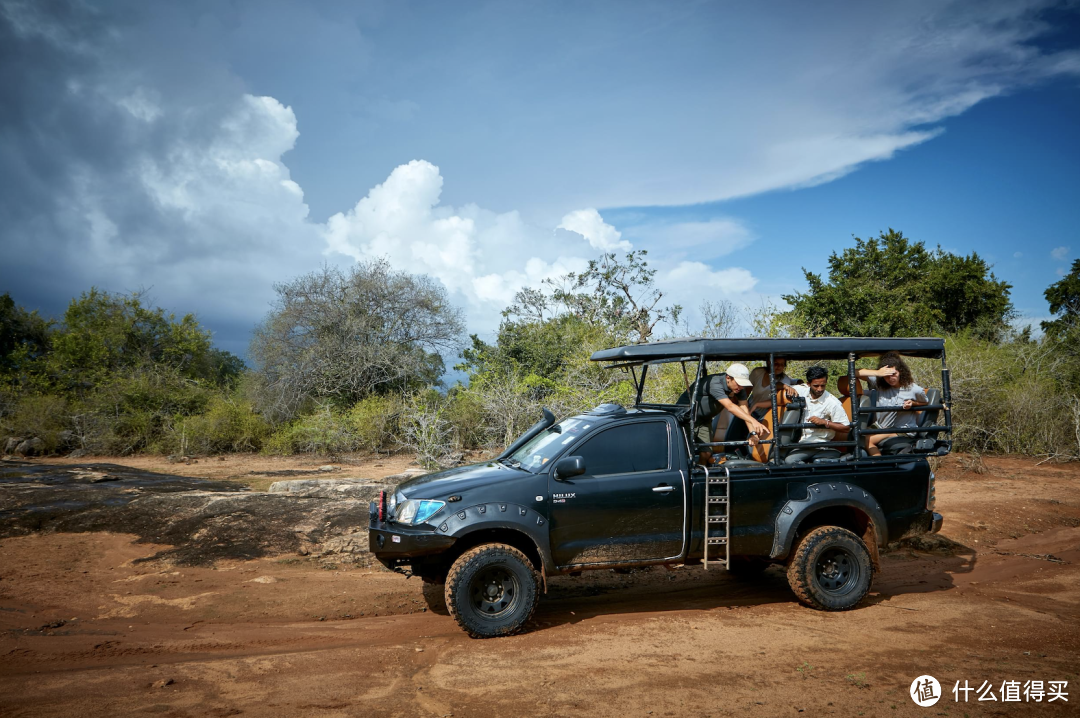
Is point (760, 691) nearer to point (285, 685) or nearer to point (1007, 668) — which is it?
point (1007, 668)

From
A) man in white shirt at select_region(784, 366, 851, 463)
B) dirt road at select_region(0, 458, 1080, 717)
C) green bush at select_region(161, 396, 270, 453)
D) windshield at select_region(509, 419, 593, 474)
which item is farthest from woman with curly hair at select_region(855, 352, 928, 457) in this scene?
green bush at select_region(161, 396, 270, 453)

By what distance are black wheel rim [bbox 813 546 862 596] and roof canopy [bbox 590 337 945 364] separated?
6.01 ft

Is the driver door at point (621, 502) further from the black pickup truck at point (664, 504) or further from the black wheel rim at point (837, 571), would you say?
the black wheel rim at point (837, 571)

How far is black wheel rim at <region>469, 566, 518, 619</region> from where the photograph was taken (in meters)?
5.23

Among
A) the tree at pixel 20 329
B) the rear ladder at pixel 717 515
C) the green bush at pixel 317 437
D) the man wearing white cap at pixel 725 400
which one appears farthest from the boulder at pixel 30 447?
the rear ladder at pixel 717 515

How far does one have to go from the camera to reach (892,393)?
6.88 metres

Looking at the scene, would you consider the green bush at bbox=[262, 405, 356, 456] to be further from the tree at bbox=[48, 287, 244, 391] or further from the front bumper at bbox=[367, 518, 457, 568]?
the front bumper at bbox=[367, 518, 457, 568]

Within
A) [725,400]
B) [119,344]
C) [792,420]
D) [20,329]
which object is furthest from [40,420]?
[792,420]

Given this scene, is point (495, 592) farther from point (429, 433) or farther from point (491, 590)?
point (429, 433)

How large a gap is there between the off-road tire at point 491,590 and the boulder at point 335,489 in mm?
4608

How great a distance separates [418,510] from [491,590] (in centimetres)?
88

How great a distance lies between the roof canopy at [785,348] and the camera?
5691 mm

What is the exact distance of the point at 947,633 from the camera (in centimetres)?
535

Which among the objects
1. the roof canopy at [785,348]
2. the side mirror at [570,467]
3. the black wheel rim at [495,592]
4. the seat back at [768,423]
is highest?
the roof canopy at [785,348]
